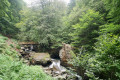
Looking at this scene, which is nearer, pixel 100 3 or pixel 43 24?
pixel 100 3

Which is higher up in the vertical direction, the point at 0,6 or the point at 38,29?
the point at 0,6

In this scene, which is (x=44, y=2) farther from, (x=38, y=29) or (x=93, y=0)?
(x=93, y=0)

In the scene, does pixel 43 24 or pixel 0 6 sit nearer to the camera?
pixel 0 6

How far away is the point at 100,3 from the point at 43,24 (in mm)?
7218

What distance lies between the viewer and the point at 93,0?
7781mm

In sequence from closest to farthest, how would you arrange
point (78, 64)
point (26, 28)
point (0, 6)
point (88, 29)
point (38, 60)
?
point (78, 64) < point (0, 6) < point (88, 29) < point (38, 60) < point (26, 28)

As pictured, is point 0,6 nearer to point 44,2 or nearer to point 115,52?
point 44,2

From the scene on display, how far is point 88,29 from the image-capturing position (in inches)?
254

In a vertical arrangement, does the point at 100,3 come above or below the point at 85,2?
below

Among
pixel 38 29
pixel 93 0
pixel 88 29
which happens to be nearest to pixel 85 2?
pixel 93 0

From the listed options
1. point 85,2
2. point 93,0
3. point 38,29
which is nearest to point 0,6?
point 38,29

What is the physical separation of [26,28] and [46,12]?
3.87 m

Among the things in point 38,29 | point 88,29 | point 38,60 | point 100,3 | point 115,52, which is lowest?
point 38,60

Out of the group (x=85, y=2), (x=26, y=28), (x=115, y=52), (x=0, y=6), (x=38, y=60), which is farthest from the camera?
(x=26, y=28)
